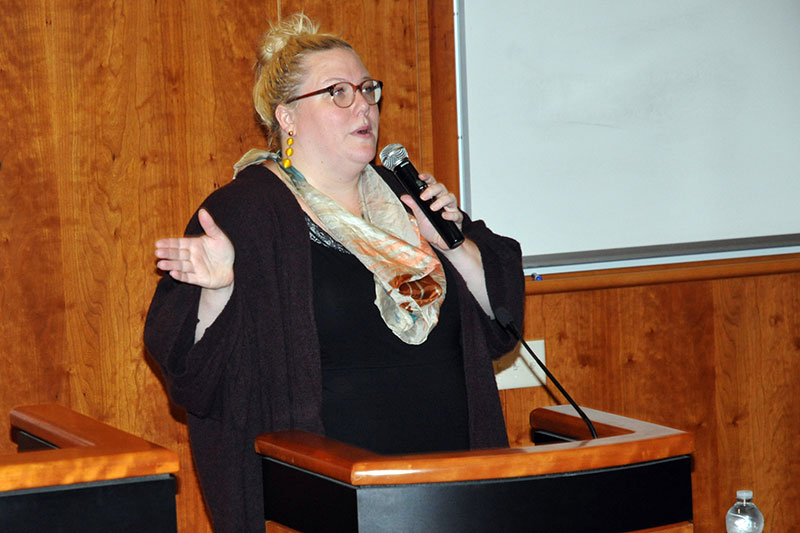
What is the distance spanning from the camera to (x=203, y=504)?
2771mm

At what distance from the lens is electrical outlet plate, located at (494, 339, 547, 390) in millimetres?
3057

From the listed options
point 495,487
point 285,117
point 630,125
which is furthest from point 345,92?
point 630,125

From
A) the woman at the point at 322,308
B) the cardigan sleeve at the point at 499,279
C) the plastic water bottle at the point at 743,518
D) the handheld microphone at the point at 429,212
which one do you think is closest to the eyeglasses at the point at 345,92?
the woman at the point at 322,308

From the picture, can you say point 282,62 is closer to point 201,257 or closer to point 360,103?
point 360,103

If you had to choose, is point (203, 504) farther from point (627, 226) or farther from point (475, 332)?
point (627, 226)

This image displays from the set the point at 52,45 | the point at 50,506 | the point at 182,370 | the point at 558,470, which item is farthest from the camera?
the point at 52,45

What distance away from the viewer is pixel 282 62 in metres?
2.35

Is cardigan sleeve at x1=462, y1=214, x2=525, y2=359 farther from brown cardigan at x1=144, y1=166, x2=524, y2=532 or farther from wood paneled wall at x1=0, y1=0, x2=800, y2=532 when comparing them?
wood paneled wall at x1=0, y1=0, x2=800, y2=532

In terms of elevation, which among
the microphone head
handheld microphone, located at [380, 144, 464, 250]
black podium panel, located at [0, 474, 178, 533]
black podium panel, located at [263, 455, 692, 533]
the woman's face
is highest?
the woman's face

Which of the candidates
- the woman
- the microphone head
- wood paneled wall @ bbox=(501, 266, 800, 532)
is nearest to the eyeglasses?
the woman

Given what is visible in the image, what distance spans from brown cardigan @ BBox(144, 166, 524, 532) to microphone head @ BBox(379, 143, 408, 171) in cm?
25

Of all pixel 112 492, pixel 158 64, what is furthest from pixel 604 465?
pixel 158 64

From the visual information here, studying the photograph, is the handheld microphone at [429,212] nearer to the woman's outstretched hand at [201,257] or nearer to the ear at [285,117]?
the ear at [285,117]

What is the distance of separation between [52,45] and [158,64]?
0.27 m
